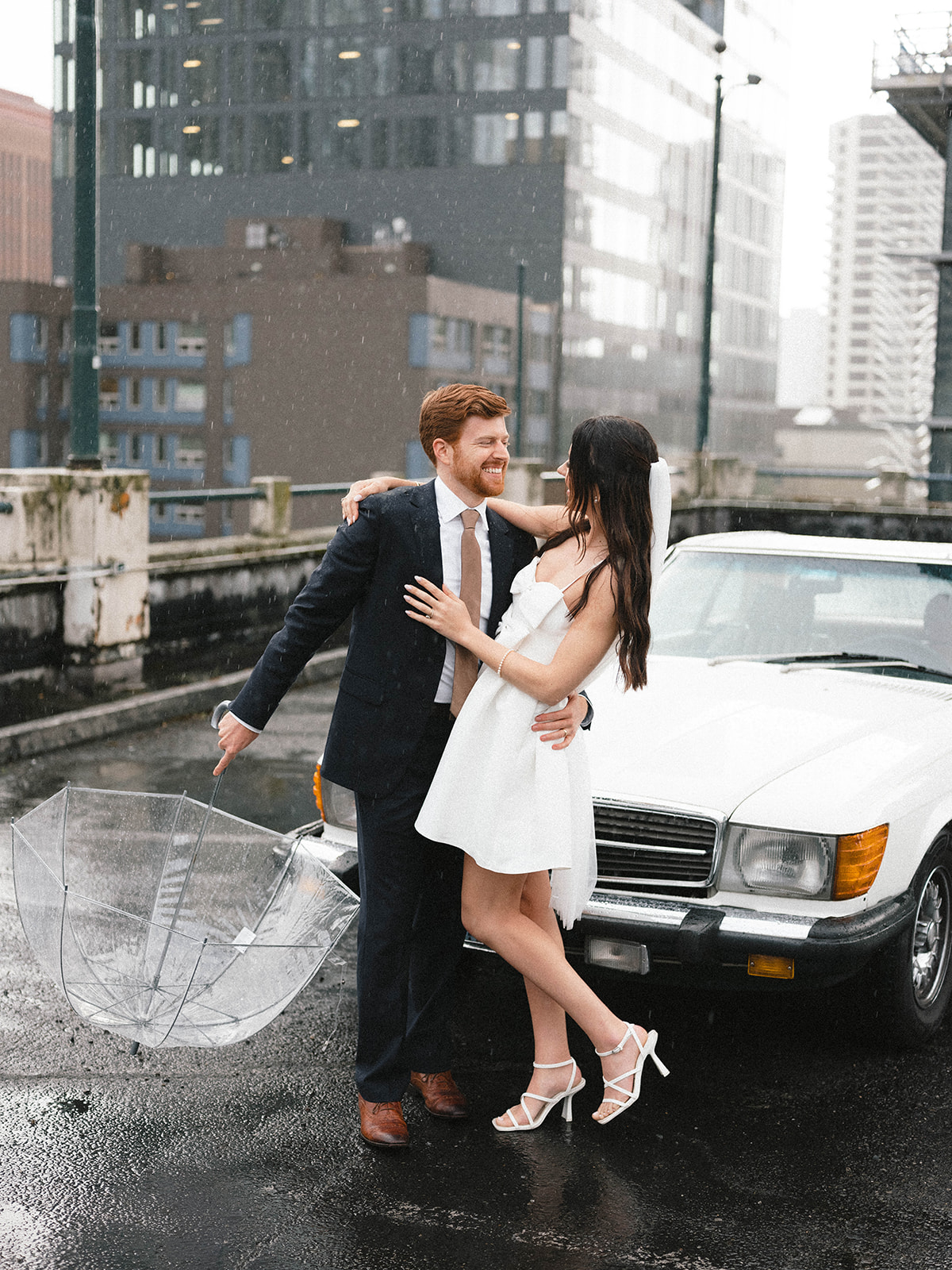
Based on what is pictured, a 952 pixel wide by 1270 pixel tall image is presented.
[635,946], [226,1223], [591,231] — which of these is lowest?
[226,1223]

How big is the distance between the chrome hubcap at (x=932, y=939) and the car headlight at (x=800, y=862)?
0.49m

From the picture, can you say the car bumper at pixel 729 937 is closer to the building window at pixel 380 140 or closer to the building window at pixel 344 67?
the building window at pixel 380 140

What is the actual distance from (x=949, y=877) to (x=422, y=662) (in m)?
2.16

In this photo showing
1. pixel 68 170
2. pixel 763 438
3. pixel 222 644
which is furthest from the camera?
pixel 763 438

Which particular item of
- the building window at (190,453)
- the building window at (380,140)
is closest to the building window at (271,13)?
the building window at (380,140)

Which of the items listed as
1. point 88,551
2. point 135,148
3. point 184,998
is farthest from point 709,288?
point 135,148

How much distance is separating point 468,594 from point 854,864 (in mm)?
1422

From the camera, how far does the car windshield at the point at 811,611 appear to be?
5.71 meters

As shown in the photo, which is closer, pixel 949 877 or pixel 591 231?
pixel 949 877

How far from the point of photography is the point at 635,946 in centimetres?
422

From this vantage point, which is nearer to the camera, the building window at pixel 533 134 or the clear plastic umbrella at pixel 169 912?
the clear plastic umbrella at pixel 169 912

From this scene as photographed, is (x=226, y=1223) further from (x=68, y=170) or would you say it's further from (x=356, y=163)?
(x=68, y=170)

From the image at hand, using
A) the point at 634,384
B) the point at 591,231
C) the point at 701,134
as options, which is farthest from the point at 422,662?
the point at 701,134

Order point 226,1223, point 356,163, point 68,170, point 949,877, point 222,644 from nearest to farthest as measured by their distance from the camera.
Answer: point 226,1223
point 949,877
point 222,644
point 356,163
point 68,170
